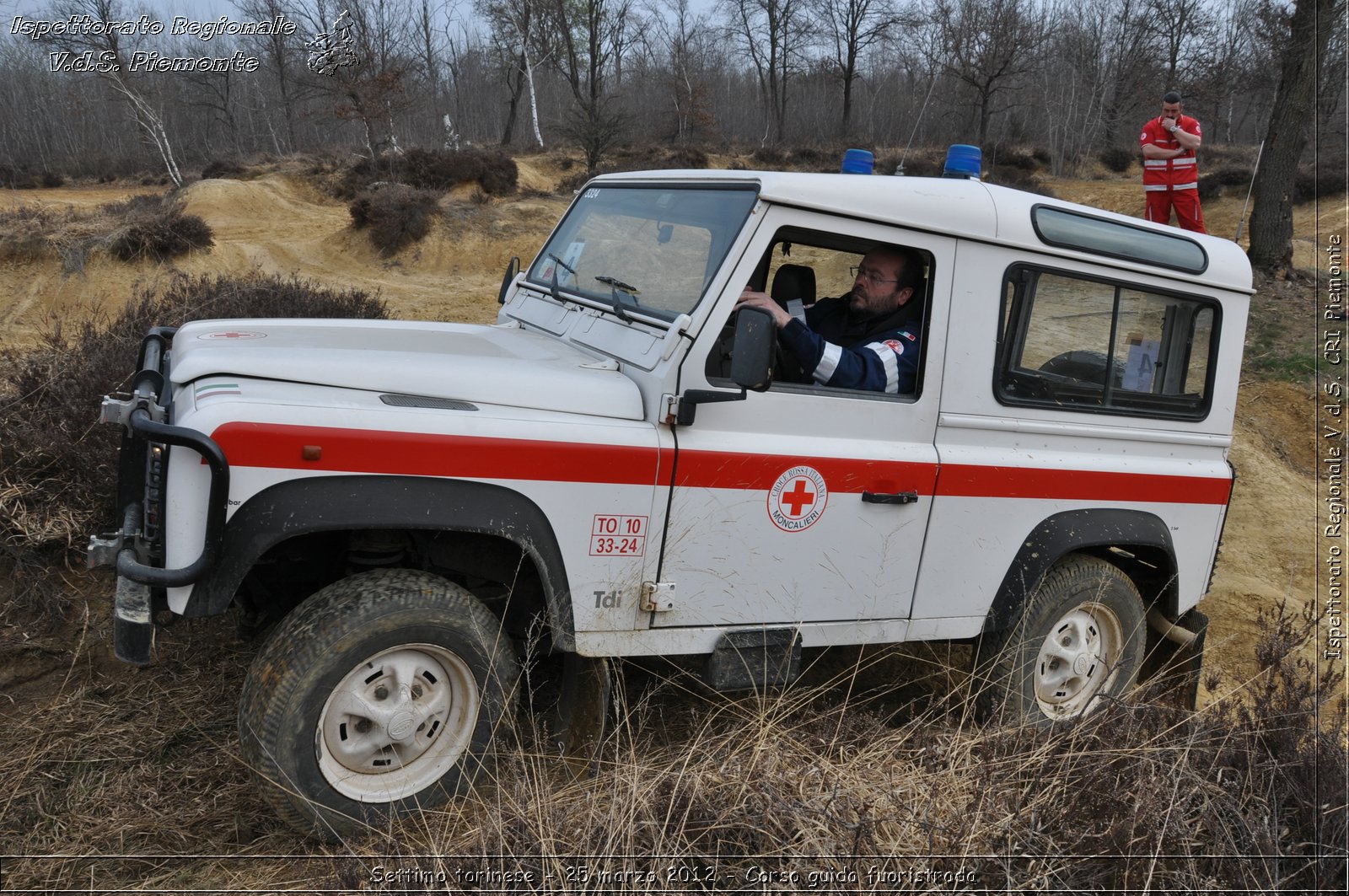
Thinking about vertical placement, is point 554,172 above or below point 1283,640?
above

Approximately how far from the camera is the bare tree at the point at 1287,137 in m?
11.5

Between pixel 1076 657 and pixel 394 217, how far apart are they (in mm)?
14409

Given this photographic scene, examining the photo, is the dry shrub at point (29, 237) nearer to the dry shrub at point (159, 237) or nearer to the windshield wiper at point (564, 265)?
the dry shrub at point (159, 237)

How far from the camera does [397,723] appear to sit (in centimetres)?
285

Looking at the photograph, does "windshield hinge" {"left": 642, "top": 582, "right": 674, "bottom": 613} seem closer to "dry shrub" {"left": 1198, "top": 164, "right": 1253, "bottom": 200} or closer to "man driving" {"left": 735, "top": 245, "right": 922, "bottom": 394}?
"man driving" {"left": 735, "top": 245, "right": 922, "bottom": 394}

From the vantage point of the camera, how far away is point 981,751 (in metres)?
3.38

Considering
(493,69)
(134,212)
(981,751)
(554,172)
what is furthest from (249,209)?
(493,69)

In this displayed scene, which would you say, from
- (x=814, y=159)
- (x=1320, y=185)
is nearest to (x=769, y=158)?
(x=814, y=159)

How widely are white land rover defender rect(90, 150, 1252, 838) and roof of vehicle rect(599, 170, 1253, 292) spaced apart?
1 centimetres

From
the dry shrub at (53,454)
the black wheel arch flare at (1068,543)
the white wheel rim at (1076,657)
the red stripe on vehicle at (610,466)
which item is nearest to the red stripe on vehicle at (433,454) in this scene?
the red stripe on vehicle at (610,466)

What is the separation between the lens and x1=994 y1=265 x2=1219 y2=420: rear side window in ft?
11.9

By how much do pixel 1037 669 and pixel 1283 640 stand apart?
931 millimetres

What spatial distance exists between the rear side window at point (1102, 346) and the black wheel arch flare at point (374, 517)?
6.20 feet

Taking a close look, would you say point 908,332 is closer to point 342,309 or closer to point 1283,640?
point 1283,640
